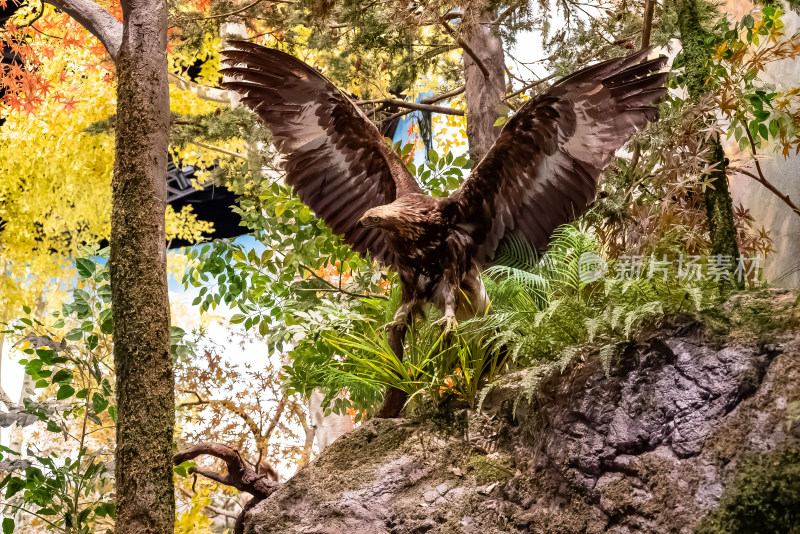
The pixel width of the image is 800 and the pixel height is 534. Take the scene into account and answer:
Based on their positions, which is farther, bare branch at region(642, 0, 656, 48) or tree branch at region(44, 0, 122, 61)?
bare branch at region(642, 0, 656, 48)

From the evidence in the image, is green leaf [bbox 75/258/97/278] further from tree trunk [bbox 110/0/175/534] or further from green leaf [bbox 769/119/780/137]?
green leaf [bbox 769/119/780/137]

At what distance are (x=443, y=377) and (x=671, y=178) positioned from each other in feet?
3.52

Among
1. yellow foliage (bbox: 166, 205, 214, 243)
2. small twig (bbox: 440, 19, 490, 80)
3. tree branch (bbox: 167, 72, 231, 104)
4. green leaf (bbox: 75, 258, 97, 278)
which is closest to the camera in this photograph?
green leaf (bbox: 75, 258, 97, 278)

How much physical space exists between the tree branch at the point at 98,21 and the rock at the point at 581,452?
1.56 m

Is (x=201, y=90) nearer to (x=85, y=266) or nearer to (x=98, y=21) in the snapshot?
(x=85, y=266)

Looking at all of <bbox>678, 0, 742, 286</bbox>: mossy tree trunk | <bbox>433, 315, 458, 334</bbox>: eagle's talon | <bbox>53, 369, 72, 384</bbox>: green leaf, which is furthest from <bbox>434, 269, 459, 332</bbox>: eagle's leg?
<bbox>53, 369, 72, 384</bbox>: green leaf

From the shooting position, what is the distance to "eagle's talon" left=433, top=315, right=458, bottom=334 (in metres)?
2.26

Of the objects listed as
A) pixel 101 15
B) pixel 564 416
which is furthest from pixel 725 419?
pixel 101 15

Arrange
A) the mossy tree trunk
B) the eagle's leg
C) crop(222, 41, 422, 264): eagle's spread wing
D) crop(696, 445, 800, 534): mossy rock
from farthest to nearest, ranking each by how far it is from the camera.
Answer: crop(222, 41, 422, 264): eagle's spread wing < the eagle's leg < the mossy tree trunk < crop(696, 445, 800, 534): mossy rock

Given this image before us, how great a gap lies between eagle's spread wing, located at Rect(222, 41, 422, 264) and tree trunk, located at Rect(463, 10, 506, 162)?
816mm

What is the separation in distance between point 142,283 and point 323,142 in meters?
0.84

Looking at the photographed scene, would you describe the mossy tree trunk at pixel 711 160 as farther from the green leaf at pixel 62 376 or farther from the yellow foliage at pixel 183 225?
the yellow foliage at pixel 183 225

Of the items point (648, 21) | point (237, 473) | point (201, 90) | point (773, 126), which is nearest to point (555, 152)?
point (648, 21)

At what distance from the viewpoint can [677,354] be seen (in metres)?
1.86
